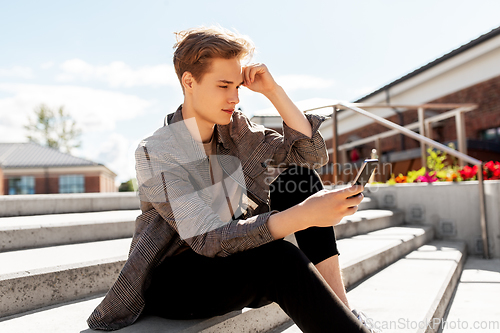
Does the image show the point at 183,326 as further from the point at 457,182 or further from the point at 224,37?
the point at 457,182

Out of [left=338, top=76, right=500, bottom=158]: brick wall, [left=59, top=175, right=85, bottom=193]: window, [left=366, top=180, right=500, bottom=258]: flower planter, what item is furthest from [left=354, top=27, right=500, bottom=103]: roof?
[left=59, top=175, right=85, bottom=193]: window

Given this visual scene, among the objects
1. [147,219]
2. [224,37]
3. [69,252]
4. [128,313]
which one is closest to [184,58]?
[224,37]

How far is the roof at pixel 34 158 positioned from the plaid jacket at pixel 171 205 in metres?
27.5

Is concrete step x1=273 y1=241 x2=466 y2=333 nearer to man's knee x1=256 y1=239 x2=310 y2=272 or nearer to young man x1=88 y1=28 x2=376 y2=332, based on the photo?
young man x1=88 y1=28 x2=376 y2=332

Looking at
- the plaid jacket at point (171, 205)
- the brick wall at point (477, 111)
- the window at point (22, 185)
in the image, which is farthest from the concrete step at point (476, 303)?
the window at point (22, 185)

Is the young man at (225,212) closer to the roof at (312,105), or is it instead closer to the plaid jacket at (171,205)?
the plaid jacket at (171,205)

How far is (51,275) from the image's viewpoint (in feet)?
4.58

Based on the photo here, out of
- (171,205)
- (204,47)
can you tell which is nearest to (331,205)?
(171,205)

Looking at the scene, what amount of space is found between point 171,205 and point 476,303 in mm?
2052

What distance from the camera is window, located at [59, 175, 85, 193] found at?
25.9m

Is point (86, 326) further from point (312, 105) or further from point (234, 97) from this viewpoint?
point (312, 105)

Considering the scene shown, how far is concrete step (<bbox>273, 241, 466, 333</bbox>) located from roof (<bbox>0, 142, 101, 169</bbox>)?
27.1 m

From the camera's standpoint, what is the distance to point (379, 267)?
246 cm

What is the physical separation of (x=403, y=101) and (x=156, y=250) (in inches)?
384
